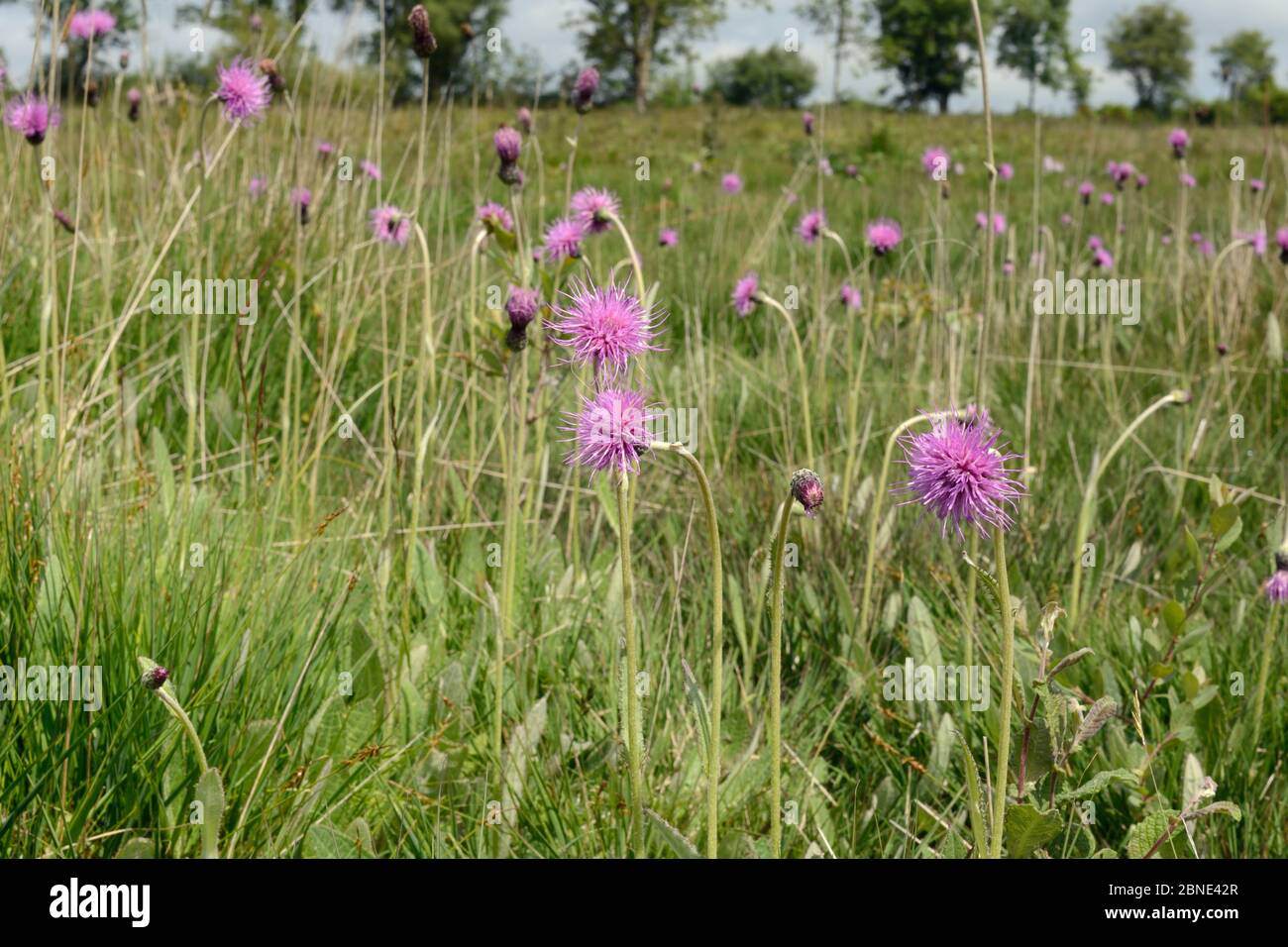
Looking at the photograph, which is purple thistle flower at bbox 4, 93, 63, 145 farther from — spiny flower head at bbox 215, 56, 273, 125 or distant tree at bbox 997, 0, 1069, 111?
distant tree at bbox 997, 0, 1069, 111

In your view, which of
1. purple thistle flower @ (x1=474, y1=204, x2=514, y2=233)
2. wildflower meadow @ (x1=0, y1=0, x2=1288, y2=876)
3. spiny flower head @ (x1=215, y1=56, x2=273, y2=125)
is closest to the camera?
wildflower meadow @ (x1=0, y1=0, x2=1288, y2=876)

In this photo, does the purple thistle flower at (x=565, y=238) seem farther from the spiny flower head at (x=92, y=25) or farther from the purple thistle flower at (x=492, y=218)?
the spiny flower head at (x=92, y=25)

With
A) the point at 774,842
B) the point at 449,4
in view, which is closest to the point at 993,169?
the point at 774,842

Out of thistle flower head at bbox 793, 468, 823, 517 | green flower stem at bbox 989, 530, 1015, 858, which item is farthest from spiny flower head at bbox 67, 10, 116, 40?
green flower stem at bbox 989, 530, 1015, 858

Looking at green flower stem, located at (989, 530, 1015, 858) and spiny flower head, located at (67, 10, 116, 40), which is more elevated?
spiny flower head, located at (67, 10, 116, 40)

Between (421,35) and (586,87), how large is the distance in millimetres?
423

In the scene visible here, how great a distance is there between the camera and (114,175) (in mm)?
3367

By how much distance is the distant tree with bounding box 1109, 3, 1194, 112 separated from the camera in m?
58.5

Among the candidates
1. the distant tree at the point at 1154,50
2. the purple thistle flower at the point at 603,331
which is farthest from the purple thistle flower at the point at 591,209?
the distant tree at the point at 1154,50

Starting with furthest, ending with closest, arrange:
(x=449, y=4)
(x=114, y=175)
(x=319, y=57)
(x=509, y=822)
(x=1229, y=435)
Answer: (x=449, y=4), (x=114, y=175), (x=319, y=57), (x=1229, y=435), (x=509, y=822)

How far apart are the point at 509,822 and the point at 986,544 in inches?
46.2

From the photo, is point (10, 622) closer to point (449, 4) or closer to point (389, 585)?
point (389, 585)

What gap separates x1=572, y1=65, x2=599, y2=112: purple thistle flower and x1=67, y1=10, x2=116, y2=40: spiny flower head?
1497 millimetres

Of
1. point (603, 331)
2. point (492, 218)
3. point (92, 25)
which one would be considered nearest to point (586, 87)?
point (492, 218)
